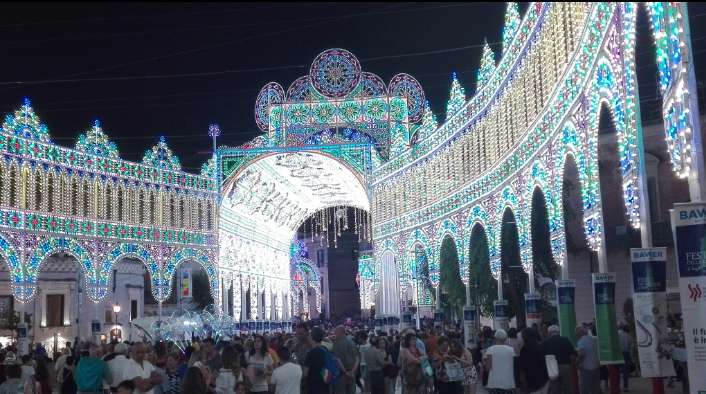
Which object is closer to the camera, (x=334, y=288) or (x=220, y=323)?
(x=220, y=323)

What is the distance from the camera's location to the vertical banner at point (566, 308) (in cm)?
1844

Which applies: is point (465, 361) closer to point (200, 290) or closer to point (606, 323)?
point (606, 323)

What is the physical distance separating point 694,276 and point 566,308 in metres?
7.56

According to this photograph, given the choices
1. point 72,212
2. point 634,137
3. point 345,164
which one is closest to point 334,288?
point 345,164

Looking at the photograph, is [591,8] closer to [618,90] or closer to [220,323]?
[618,90]

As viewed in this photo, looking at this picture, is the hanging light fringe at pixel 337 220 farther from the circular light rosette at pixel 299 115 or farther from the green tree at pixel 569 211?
the green tree at pixel 569 211

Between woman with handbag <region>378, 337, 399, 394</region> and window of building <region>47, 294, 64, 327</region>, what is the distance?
2818 centimetres

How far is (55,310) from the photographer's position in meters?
42.8

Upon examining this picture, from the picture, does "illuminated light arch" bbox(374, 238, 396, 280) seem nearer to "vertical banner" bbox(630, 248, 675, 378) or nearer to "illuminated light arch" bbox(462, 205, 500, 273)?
"illuminated light arch" bbox(462, 205, 500, 273)

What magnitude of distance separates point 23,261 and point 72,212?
11.8ft

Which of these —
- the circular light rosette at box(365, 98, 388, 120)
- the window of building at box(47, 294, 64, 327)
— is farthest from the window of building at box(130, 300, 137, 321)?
the circular light rosette at box(365, 98, 388, 120)

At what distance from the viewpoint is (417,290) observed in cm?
3962

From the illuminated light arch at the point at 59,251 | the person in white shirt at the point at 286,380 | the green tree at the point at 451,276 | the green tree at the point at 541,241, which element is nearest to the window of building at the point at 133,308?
the illuminated light arch at the point at 59,251

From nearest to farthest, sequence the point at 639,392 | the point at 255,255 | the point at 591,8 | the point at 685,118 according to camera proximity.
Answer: the point at 685,118
the point at 591,8
the point at 639,392
the point at 255,255
